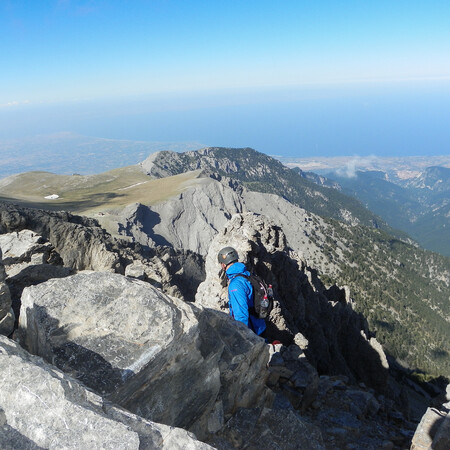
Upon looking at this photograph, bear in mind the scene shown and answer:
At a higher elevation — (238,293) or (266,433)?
(238,293)

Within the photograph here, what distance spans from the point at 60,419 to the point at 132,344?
227 cm

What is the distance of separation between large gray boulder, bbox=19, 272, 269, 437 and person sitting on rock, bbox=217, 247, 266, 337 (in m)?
2.96

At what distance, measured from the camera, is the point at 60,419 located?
4.13m

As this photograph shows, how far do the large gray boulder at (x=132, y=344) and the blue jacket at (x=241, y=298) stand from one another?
2.94 m

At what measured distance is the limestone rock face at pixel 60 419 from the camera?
3.96 m

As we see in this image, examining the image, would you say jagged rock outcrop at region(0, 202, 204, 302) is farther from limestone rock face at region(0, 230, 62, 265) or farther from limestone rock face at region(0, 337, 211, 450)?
limestone rock face at region(0, 337, 211, 450)

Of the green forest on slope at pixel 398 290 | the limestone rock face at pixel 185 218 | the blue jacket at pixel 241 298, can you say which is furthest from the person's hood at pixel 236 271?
the limestone rock face at pixel 185 218

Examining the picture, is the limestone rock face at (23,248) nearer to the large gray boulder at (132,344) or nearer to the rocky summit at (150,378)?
the rocky summit at (150,378)

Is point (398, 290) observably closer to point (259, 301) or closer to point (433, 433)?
point (433, 433)

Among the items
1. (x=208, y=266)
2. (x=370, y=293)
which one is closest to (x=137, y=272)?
(x=208, y=266)

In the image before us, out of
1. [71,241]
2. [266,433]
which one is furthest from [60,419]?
[71,241]

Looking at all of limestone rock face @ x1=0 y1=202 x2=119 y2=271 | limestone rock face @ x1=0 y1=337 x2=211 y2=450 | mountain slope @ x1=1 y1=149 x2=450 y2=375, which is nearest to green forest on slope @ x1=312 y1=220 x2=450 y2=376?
mountain slope @ x1=1 y1=149 x2=450 y2=375

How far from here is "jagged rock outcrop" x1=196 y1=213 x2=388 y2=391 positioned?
72.6 feet

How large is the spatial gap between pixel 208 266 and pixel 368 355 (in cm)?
1991
